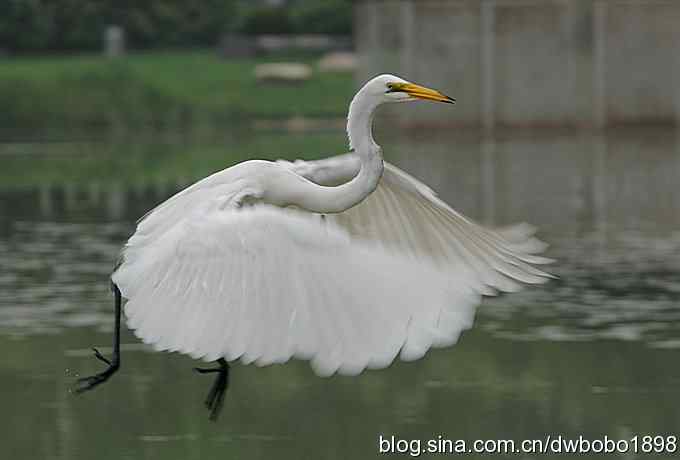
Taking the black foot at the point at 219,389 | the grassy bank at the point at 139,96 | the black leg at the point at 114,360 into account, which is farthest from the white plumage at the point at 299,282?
the grassy bank at the point at 139,96

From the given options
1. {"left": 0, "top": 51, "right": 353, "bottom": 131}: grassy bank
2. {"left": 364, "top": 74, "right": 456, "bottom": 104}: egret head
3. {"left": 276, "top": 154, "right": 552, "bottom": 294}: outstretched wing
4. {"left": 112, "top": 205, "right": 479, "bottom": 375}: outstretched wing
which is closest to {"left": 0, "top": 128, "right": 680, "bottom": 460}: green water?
{"left": 276, "top": 154, "right": 552, "bottom": 294}: outstretched wing

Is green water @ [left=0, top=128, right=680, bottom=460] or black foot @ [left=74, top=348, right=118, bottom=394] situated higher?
black foot @ [left=74, top=348, right=118, bottom=394]

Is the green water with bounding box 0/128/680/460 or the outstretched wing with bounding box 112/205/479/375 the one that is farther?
the green water with bounding box 0/128/680/460

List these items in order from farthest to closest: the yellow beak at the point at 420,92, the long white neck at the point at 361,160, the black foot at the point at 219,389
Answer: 1. the black foot at the point at 219,389
2. the long white neck at the point at 361,160
3. the yellow beak at the point at 420,92

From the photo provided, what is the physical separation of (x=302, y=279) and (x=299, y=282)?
2cm

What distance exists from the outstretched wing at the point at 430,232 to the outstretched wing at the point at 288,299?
2.53 ft

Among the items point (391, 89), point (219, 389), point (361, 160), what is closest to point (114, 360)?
point (219, 389)

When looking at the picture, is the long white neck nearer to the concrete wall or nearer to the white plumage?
the white plumage

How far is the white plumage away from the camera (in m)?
8.29

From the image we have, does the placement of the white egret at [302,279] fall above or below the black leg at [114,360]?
above

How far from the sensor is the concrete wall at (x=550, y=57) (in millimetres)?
37562

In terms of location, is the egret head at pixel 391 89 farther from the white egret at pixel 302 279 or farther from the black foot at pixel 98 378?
the black foot at pixel 98 378

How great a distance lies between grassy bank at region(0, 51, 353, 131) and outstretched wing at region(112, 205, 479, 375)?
1543 inches

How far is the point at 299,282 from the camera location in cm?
853
